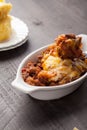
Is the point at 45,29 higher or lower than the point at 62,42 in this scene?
lower

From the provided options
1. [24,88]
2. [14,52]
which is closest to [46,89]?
[24,88]

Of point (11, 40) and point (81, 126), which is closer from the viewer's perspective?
point (81, 126)

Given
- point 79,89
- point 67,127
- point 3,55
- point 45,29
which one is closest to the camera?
point 67,127

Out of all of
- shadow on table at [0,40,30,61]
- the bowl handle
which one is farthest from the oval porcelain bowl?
shadow on table at [0,40,30,61]

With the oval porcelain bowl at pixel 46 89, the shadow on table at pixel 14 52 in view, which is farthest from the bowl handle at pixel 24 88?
the shadow on table at pixel 14 52

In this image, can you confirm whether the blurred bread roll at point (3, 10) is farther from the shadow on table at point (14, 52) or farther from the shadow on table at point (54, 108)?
the shadow on table at point (54, 108)

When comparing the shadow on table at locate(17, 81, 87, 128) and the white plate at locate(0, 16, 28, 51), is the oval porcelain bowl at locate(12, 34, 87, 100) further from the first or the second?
the white plate at locate(0, 16, 28, 51)

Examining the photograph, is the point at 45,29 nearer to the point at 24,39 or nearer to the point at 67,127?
the point at 24,39

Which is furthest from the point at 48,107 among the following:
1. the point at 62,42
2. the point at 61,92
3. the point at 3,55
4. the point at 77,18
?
the point at 77,18

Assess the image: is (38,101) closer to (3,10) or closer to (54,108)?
(54,108)
